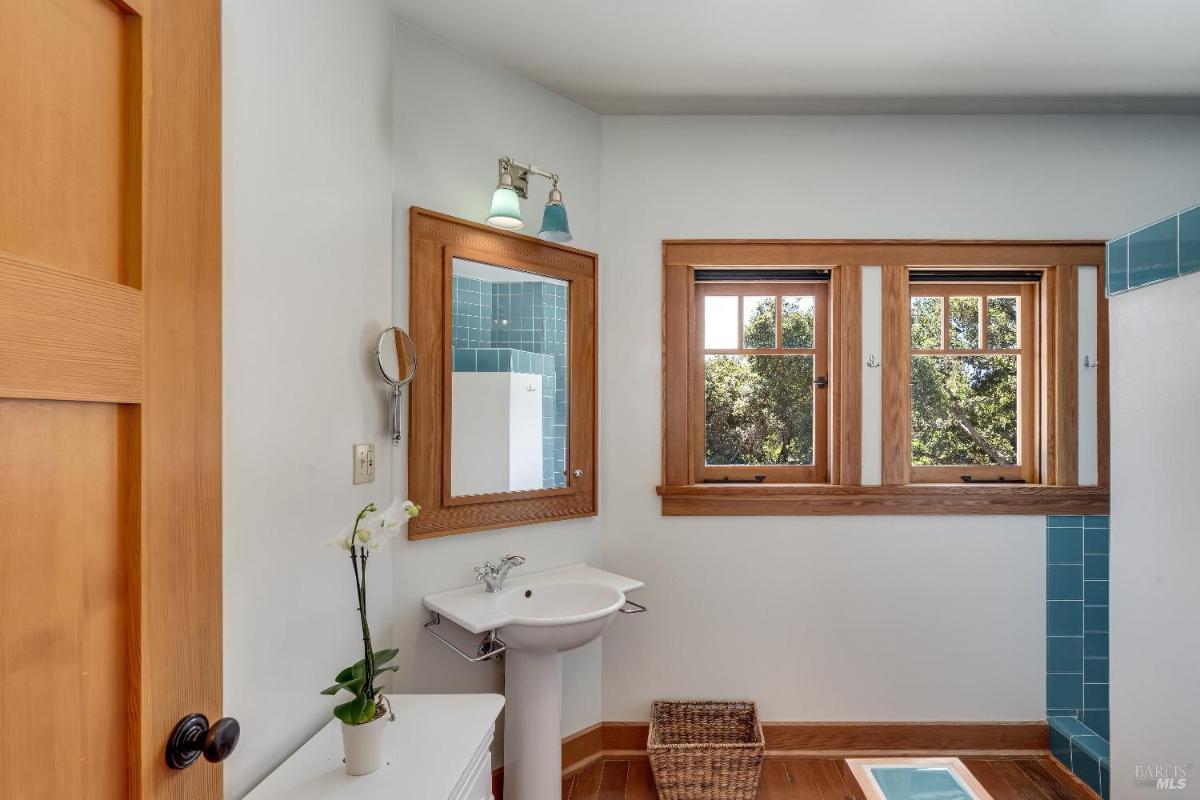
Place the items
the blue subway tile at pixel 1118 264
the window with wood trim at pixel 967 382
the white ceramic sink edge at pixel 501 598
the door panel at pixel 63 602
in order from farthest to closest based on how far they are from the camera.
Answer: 1. the window with wood trim at pixel 967 382
2. the white ceramic sink edge at pixel 501 598
3. the blue subway tile at pixel 1118 264
4. the door panel at pixel 63 602

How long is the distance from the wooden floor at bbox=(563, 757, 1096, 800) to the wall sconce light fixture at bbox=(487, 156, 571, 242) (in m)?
1.99

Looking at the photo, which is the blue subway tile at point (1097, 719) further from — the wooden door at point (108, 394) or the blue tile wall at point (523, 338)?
the wooden door at point (108, 394)

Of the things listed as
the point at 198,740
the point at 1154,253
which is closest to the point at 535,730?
the point at 198,740

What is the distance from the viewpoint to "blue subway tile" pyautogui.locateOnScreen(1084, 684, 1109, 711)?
252cm

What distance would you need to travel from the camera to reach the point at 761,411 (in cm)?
268

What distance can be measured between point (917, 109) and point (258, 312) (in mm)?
2564

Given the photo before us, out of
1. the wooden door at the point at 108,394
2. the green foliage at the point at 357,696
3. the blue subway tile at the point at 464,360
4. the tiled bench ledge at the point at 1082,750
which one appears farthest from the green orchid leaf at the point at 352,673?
the tiled bench ledge at the point at 1082,750

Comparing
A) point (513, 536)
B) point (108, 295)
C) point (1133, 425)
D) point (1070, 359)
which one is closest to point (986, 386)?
point (1070, 359)

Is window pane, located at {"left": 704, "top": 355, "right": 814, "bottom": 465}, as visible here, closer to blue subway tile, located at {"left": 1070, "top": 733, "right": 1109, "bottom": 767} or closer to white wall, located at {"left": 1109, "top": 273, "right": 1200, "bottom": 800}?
white wall, located at {"left": 1109, "top": 273, "right": 1200, "bottom": 800}

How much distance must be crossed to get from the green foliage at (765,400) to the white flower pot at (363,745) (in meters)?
1.77

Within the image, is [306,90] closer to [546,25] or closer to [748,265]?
[546,25]

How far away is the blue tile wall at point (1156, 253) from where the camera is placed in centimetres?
118

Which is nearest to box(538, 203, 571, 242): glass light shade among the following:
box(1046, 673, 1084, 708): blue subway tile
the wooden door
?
the wooden door

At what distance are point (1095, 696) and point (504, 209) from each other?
3.01 metres
